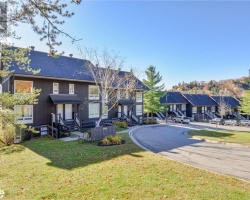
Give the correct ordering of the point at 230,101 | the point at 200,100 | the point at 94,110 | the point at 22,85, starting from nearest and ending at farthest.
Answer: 1. the point at 22,85
2. the point at 94,110
3. the point at 200,100
4. the point at 230,101

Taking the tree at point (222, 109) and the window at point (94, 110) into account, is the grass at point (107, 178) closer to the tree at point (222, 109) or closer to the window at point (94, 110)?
the window at point (94, 110)

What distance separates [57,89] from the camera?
22.3m

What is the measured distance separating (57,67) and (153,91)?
57.5 ft

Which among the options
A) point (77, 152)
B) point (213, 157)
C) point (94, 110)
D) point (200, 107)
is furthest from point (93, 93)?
point (200, 107)

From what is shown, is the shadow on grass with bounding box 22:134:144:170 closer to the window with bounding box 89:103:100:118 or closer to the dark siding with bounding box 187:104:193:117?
the window with bounding box 89:103:100:118

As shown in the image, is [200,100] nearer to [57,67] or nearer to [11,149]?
[57,67]

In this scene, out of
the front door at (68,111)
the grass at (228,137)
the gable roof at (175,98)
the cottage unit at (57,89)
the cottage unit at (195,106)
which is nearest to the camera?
the grass at (228,137)

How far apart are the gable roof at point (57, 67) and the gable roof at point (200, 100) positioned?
30355mm

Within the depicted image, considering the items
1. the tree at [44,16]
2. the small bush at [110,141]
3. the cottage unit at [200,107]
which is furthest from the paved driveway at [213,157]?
the cottage unit at [200,107]

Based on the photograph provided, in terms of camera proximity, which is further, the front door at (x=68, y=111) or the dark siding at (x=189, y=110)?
the dark siding at (x=189, y=110)

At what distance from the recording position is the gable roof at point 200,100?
46.6m

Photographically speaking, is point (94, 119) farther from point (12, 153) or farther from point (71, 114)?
point (12, 153)

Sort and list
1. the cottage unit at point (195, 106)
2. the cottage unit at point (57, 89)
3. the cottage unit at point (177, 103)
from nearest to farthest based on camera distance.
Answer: the cottage unit at point (57, 89), the cottage unit at point (177, 103), the cottage unit at point (195, 106)

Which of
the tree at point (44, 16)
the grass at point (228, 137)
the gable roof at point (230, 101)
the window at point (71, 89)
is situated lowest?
the grass at point (228, 137)
